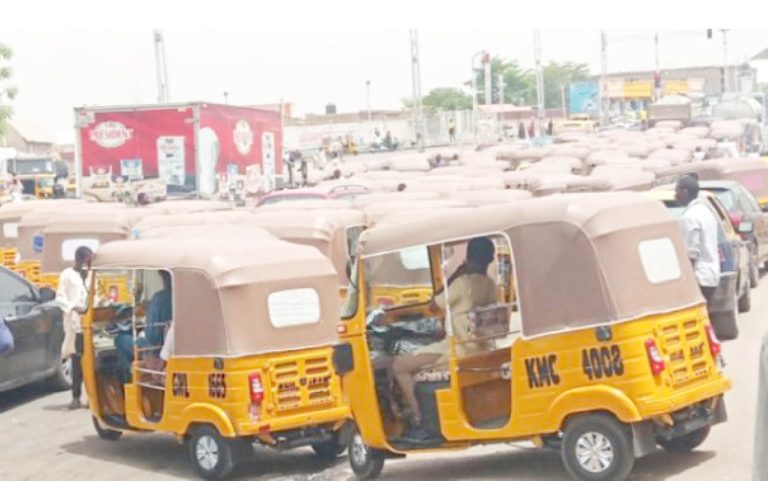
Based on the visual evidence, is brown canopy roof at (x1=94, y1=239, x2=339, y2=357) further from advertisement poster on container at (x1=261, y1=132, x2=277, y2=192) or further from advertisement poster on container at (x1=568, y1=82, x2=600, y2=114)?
advertisement poster on container at (x1=568, y1=82, x2=600, y2=114)

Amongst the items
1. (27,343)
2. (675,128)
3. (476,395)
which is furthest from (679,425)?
(675,128)

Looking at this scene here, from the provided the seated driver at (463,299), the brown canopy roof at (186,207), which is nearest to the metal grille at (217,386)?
the seated driver at (463,299)

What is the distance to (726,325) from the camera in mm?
14930

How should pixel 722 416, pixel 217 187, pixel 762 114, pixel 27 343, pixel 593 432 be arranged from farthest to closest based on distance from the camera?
pixel 762 114
pixel 217 187
pixel 27 343
pixel 722 416
pixel 593 432

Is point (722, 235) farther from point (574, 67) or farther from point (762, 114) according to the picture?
point (574, 67)

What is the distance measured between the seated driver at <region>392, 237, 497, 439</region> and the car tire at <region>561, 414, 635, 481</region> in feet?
4.15

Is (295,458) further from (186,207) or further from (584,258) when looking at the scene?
(186,207)

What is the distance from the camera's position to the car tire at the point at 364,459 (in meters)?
10.5

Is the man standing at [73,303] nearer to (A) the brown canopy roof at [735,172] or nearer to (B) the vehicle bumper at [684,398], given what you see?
(B) the vehicle bumper at [684,398]

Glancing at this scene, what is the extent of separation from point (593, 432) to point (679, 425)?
608 mm

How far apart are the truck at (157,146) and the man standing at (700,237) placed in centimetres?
1614

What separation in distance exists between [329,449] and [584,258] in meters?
3.62

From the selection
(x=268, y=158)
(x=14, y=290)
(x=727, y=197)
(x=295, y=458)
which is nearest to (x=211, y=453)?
(x=295, y=458)

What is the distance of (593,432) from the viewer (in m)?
8.79
